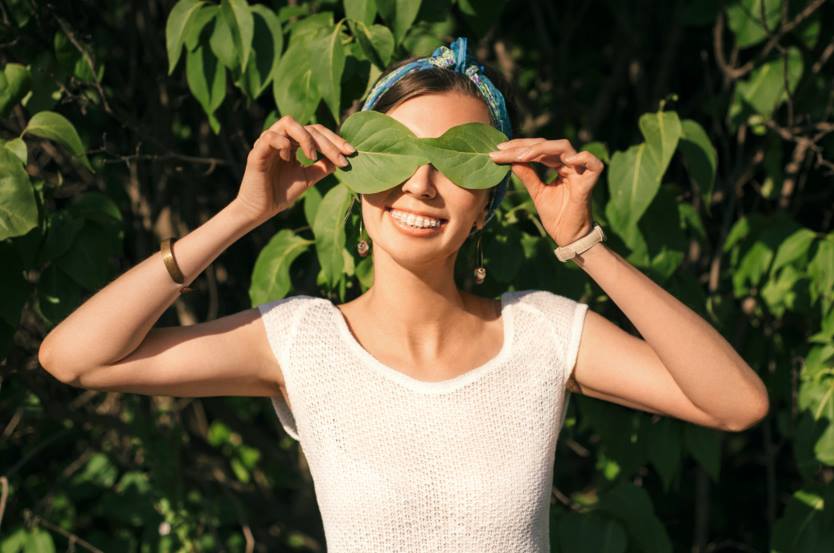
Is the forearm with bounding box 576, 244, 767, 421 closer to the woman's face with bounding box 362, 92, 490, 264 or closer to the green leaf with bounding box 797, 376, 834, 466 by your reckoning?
the woman's face with bounding box 362, 92, 490, 264

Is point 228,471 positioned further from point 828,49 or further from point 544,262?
point 828,49

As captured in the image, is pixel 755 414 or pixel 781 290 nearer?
pixel 755 414

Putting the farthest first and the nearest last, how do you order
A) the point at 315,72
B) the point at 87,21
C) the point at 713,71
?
the point at 713,71, the point at 87,21, the point at 315,72

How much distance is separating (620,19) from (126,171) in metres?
1.25

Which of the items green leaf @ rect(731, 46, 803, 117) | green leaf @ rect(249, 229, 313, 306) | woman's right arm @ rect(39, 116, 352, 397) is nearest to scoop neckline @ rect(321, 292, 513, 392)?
woman's right arm @ rect(39, 116, 352, 397)

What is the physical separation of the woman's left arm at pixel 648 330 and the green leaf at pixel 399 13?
48 centimetres

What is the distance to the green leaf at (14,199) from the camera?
6.30ft

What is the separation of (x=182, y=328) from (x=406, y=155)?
421mm

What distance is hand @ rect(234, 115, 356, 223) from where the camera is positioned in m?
1.59

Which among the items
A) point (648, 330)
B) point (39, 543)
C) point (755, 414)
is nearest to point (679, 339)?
point (648, 330)

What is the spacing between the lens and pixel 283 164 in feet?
5.56

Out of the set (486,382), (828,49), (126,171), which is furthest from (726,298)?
(126,171)

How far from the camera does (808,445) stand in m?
2.36

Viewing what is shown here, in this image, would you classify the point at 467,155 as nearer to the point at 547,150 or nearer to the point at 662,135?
the point at 547,150
